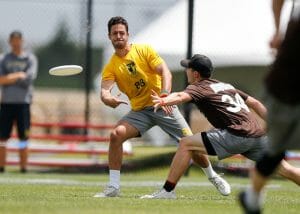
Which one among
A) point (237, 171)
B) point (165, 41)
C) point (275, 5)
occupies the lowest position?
point (237, 171)

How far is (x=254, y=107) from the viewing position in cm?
984

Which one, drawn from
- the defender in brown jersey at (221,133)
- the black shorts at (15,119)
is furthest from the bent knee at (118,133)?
the black shorts at (15,119)

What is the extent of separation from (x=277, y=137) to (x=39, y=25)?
513 inches

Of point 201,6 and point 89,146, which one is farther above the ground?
point 201,6

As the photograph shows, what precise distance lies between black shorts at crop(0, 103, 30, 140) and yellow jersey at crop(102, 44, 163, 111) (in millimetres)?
5954

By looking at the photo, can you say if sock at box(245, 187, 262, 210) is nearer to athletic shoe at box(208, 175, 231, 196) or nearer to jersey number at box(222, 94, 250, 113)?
jersey number at box(222, 94, 250, 113)

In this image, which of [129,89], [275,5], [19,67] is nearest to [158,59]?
[129,89]

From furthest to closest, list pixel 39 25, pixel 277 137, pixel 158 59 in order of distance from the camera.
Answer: pixel 39 25 → pixel 158 59 → pixel 277 137

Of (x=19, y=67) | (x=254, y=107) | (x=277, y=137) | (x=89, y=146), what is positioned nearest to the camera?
(x=277, y=137)

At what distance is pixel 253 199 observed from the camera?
6879mm

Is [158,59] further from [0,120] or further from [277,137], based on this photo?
[0,120]

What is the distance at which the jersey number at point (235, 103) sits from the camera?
979cm

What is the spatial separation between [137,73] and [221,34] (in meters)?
10.4

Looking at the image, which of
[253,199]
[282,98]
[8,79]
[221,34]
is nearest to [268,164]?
[253,199]
